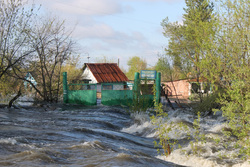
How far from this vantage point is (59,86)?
2277cm

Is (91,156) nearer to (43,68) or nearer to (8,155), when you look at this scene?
(8,155)

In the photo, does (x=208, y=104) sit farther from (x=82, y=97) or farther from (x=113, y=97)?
(x=82, y=97)

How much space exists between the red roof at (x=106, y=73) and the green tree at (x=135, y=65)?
24345 mm

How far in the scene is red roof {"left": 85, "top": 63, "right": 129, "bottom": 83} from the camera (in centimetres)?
4159

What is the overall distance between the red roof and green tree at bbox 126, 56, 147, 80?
958 inches

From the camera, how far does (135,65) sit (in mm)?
75750

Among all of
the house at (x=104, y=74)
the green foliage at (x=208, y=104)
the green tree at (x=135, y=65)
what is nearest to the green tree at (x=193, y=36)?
the green foliage at (x=208, y=104)

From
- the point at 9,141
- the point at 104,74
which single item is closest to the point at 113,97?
the point at 9,141

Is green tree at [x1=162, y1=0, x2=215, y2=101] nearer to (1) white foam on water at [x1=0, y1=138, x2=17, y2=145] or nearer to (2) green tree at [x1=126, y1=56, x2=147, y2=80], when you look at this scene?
(1) white foam on water at [x1=0, y1=138, x2=17, y2=145]

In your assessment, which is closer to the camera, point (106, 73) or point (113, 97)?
point (113, 97)

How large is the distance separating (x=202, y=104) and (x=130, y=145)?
7712mm

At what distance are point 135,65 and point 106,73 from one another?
3307 cm

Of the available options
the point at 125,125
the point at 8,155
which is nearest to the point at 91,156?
the point at 8,155

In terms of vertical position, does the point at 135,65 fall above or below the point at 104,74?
above
